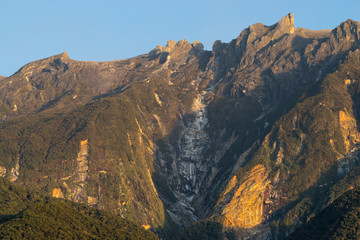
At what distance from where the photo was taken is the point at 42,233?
178 meters

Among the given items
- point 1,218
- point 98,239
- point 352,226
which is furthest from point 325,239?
point 1,218

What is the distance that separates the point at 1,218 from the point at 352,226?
12362cm

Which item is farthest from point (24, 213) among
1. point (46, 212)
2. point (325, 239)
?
point (325, 239)

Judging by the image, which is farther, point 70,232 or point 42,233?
point 70,232

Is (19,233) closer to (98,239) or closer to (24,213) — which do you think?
(24,213)

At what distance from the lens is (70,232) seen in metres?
189

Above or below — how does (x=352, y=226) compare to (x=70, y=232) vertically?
below

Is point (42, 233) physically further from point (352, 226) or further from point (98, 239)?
point (352, 226)

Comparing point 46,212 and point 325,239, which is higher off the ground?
point 46,212

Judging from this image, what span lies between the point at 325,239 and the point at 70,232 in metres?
89.1

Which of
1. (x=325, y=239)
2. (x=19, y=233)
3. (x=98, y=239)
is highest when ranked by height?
(x=19, y=233)

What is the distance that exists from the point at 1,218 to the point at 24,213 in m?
12.4

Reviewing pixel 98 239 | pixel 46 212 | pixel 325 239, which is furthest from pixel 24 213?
pixel 325 239

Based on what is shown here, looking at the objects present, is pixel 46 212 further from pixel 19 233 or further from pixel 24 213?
pixel 19 233
